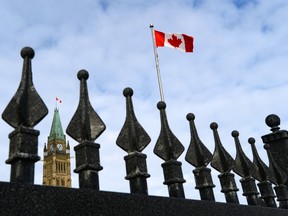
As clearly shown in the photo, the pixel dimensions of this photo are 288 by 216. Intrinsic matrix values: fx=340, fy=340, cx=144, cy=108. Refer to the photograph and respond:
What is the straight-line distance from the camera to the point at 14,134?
2.41 metres

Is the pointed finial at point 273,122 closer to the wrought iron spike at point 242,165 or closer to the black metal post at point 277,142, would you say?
the black metal post at point 277,142

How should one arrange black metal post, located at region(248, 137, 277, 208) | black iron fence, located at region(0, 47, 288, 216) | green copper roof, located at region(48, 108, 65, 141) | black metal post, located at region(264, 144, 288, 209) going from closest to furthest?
black iron fence, located at region(0, 47, 288, 216)
black metal post, located at region(248, 137, 277, 208)
black metal post, located at region(264, 144, 288, 209)
green copper roof, located at region(48, 108, 65, 141)

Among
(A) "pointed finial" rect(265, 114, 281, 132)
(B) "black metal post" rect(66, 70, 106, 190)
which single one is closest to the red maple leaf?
(A) "pointed finial" rect(265, 114, 281, 132)

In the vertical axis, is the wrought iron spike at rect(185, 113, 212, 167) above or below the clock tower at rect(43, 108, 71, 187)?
below

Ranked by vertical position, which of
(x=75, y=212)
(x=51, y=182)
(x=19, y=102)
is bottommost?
(x=75, y=212)

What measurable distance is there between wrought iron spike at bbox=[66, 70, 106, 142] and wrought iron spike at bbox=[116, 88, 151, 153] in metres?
0.45

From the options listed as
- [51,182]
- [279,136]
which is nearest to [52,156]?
[51,182]

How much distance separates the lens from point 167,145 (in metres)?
3.59

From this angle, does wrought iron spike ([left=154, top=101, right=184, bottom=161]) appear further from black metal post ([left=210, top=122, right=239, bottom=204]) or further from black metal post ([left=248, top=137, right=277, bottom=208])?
black metal post ([left=248, top=137, right=277, bottom=208])

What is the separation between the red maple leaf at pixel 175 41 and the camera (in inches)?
539

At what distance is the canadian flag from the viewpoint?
13.6 metres

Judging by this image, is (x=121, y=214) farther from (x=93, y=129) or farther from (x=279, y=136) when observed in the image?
(x=279, y=136)

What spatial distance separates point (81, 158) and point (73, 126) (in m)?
0.30

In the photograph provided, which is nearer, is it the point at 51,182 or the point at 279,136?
the point at 279,136
